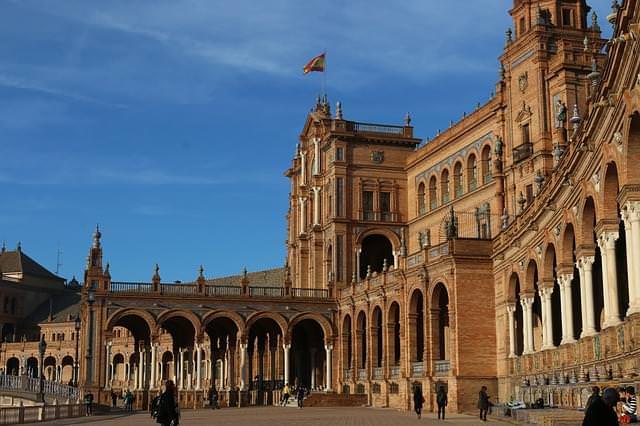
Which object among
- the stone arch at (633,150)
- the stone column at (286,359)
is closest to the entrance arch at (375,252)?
the stone column at (286,359)

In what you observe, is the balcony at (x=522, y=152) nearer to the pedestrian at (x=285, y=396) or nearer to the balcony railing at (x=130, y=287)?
the pedestrian at (x=285, y=396)

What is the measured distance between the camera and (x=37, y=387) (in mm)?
62625

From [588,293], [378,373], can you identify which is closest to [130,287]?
[378,373]

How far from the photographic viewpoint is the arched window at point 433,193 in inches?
2587

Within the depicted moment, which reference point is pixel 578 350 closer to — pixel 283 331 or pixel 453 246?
pixel 453 246

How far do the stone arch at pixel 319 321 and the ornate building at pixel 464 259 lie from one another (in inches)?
4.0

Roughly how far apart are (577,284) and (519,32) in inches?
822

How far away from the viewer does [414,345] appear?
50500mm

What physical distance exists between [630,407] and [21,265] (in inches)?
4987

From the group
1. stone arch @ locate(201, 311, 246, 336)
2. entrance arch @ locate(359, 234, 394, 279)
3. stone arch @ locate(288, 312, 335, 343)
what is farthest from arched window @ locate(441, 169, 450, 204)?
stone arch @ locate(201, 311, 246, 336)

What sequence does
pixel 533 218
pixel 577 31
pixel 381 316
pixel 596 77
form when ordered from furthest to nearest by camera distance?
pixel 381 316
pixel 577 31
pixel 533 218
pixel 596 77

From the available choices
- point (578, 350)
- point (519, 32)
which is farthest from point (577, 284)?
point (519, 32)

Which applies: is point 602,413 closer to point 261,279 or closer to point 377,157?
point 377,157

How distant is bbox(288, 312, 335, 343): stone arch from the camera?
6594 centimetres
